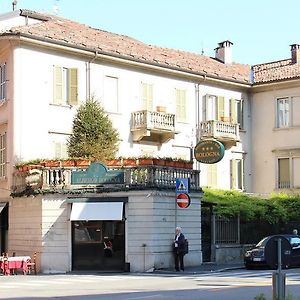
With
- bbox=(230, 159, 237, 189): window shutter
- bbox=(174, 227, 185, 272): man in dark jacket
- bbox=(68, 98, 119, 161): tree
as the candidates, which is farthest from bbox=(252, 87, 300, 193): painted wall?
bbox=(174, 227, 185, 272): man in dark jacket

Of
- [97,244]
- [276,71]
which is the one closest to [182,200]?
[97,244]

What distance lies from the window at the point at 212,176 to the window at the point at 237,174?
4.69ft

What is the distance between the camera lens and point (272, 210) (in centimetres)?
3706

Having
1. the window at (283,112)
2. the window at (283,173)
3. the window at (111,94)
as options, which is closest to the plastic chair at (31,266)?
the window at (111,94)

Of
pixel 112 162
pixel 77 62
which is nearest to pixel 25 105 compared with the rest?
pixel 77 62

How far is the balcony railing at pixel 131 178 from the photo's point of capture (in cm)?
2869

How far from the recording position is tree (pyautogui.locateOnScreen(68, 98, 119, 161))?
32.3 meters

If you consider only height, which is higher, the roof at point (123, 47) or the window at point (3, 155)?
the roof at point (123, 47)

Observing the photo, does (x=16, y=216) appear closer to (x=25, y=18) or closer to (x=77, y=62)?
(x=77, y=62)

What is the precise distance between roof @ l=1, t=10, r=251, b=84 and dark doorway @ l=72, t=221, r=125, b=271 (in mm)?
9546

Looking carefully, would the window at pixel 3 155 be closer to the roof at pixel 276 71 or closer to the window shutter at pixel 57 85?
the window shutter at pixel 57 85

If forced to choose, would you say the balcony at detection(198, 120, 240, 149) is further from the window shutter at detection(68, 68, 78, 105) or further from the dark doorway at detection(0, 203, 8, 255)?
the dark doorway at detection(0, 203, 8, 255)

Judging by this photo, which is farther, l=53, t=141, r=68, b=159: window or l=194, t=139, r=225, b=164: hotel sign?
l=53, t=141, r=68, b=159: window

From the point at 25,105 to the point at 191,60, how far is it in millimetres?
13024
